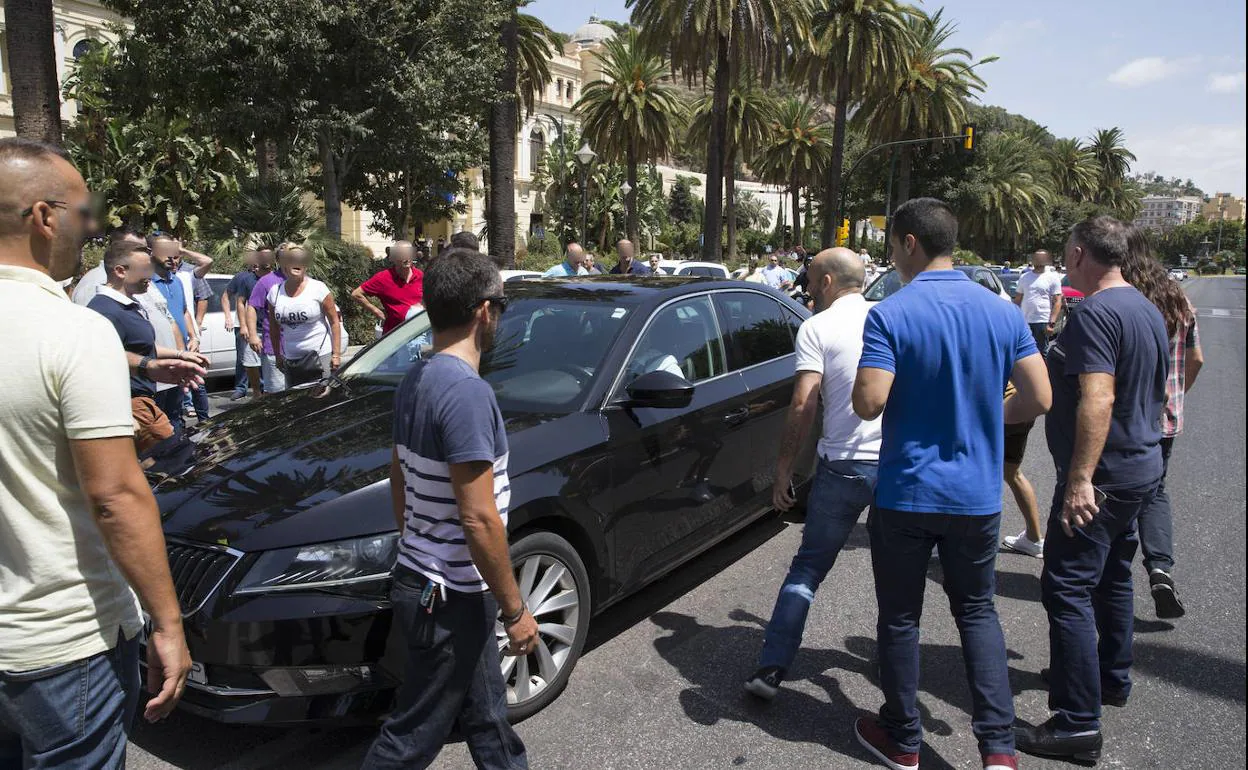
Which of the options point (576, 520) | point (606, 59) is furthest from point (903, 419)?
point (606, 59)

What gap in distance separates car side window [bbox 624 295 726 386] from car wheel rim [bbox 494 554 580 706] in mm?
993

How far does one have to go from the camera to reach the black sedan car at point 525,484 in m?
2.65

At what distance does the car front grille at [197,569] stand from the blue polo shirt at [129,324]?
241cm

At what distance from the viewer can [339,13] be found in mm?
18062

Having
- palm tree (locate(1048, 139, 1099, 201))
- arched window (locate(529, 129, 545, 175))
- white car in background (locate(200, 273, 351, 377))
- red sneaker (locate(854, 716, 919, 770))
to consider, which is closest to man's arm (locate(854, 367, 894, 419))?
red sneaker (locate(854, 716, 919, 770))

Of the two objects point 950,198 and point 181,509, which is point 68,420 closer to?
point 181,509

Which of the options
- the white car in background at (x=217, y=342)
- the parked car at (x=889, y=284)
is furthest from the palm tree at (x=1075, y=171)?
the white car in background at (x=217, y=342)

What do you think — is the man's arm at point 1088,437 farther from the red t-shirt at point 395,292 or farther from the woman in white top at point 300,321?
the red t-shirt at point 395,292

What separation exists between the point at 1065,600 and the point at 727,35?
23085 mm

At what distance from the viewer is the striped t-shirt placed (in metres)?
2.02

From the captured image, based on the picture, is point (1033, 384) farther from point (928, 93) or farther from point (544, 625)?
point (928, 93)

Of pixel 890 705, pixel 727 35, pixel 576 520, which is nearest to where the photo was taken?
pixel 890 705

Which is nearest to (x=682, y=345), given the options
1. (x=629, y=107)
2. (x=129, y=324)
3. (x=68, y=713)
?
(x=68, y=713)

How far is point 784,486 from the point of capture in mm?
3361
